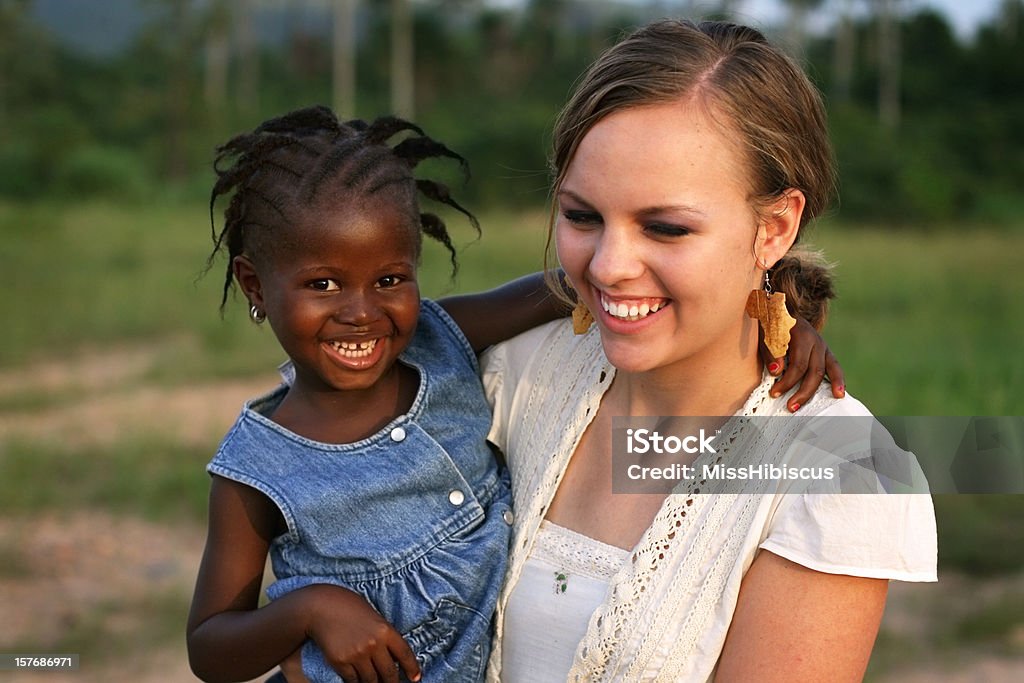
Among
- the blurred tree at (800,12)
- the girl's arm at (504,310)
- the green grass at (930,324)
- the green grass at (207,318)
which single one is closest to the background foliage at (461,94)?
the blurred tree at (800,12)

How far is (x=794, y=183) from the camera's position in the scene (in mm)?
1951

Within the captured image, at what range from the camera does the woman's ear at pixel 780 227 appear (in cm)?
195

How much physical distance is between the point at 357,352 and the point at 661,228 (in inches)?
25.5

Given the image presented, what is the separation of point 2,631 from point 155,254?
7711 millimetres

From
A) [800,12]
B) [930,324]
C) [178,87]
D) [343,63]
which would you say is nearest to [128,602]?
[930,324]

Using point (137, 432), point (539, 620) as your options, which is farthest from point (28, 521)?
point (539, 620)

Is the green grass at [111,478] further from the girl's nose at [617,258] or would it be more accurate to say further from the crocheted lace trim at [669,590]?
the girl's nose at [617,258]

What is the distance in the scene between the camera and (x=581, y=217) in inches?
76.5

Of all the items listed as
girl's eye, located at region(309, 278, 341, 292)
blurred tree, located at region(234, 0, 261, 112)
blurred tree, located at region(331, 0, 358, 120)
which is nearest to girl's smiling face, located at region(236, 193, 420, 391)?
girl's eye, located at region(309, 278, 341, 292)

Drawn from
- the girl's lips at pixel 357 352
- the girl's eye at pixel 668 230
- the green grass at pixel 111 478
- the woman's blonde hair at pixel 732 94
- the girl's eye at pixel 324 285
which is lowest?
the green grass at pixel 111 478

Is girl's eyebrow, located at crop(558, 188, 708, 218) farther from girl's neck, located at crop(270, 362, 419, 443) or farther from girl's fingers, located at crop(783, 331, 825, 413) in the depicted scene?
girl's neck, located at crop(270, 362, 419, 443)

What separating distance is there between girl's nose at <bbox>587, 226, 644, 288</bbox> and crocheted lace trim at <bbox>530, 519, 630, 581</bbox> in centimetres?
46

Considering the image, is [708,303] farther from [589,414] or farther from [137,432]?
[137,432]

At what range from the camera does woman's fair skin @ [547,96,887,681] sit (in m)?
1.75
